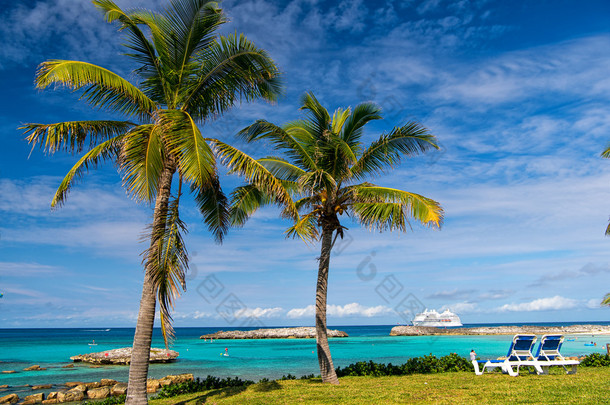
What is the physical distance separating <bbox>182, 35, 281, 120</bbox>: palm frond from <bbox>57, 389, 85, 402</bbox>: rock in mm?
15684

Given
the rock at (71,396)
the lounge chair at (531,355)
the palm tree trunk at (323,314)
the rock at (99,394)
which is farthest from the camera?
the rock at (99,394)

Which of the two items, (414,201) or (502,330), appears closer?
(414,201)

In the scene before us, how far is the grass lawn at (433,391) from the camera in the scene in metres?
8.51

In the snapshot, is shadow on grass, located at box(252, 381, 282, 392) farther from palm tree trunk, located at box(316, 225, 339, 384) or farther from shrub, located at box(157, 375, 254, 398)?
palm tree trunk, located at box(316, 225, 339, 384)

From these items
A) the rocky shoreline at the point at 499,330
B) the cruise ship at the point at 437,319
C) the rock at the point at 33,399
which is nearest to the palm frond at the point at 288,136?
the rock at the point at 33,399

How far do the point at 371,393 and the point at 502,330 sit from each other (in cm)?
10019

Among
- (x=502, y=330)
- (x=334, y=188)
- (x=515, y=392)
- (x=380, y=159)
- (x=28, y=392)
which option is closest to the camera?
(x=515, y=392)

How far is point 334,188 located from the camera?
12234mm

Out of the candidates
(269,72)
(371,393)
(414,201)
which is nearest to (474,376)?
(371,393)

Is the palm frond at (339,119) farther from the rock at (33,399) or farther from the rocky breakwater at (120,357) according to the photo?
the rocky breakwater at (120,357)

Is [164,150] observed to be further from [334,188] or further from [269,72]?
[334,188]

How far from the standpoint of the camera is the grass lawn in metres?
8.51

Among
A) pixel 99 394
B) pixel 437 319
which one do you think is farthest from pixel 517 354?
pixel 437 319

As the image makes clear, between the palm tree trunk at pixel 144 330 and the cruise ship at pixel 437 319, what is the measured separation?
134 meters
